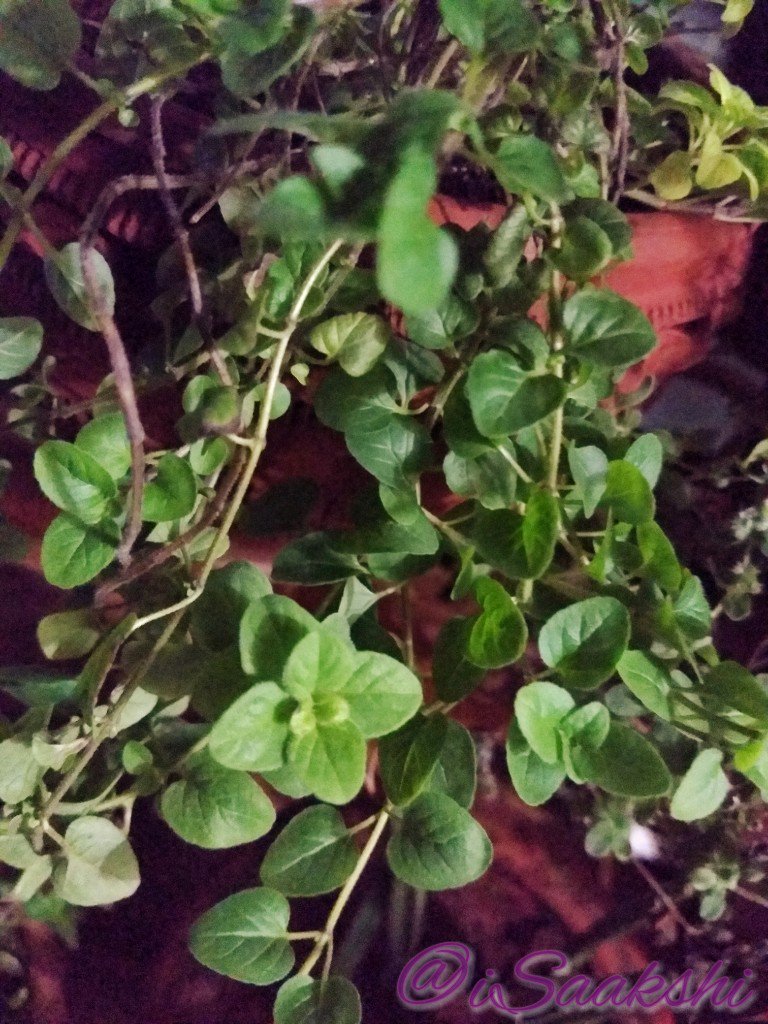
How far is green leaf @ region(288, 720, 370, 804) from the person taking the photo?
0.33 m

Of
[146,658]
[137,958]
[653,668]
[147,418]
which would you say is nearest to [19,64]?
[147,418]

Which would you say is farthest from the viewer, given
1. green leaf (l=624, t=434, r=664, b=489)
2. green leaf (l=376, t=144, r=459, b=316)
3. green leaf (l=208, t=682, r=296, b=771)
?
green leaf (l=624, t=434, r=664, b=489)

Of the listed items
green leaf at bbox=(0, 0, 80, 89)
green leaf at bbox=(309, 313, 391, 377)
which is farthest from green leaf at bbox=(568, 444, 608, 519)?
green leaf at bbox=(0, 0, 80, 89)

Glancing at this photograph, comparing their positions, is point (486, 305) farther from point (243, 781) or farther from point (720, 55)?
point (720, 55)

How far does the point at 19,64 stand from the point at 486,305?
251 millimetres

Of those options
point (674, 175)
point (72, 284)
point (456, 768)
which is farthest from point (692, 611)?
point (72, 284)

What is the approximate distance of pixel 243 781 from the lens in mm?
380

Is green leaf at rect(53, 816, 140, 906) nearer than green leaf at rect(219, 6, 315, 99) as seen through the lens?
No

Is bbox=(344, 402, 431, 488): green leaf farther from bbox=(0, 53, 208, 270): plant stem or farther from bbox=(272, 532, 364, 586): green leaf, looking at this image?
bbox=(0, 53, 208, 270): plant stem

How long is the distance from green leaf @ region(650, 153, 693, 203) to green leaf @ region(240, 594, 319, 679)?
34 centimetres

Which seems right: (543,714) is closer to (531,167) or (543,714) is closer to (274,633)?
(274,633)

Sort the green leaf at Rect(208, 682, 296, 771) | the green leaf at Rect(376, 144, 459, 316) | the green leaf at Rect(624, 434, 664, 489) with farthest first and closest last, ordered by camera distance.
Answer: the green leaf at Rect(624, 434, 664, 489)
the green leaf at Rect(208, 682, 296, 771)
the green leaf at Rect(376, 144, 459, 316)

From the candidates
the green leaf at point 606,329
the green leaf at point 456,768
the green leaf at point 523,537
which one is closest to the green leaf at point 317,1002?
the green leaf at point 456,768

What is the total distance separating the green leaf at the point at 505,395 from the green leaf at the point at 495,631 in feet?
0.28
